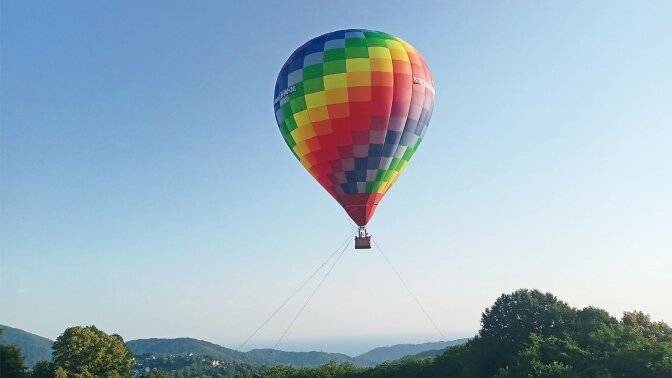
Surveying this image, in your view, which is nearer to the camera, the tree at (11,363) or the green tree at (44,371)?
the tree at (11,363)

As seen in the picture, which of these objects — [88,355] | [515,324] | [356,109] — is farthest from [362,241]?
[88,355]

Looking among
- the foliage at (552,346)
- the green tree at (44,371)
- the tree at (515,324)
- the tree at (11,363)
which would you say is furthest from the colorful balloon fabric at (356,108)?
the tree at (11,363)

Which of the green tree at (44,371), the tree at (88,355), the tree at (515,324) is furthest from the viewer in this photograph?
the green tree at (44,371)

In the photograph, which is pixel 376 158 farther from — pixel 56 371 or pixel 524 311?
pixel 56 371

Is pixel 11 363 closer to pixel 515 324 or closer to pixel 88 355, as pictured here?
pixel 88 355

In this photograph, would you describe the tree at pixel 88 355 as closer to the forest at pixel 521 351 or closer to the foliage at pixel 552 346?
the forest at pixel 521 351

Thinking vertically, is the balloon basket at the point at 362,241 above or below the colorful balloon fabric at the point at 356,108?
below

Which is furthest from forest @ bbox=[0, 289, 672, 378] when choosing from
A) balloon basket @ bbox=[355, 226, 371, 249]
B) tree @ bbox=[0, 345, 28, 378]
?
balloon basket @ bbox=[355, 226, 371, 249]
